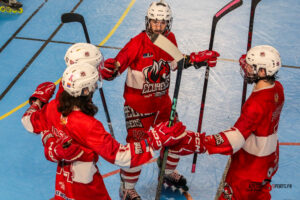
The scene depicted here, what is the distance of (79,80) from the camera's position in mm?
3281

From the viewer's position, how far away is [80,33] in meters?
8.09

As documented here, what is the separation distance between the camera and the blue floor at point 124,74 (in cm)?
520

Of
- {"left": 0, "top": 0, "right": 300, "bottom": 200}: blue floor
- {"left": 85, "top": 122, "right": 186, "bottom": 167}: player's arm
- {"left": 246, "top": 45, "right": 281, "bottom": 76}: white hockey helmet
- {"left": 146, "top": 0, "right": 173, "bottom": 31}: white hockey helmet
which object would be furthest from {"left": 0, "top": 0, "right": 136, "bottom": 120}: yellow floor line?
{"left": 246, "top": 45, "right": 281, "bottom": 76}: white hockey helmet

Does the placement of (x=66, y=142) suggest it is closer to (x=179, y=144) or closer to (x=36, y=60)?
(x=179, y=144)

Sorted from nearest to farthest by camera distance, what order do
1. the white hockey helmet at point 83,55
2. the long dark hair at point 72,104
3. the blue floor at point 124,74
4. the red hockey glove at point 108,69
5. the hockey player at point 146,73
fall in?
the long dark hair at point 72,104
the white hockey helmet at point 83,55
the red hockey glove at point 108,69
the hockey player at point 146,73
the blue floor at point 124,74

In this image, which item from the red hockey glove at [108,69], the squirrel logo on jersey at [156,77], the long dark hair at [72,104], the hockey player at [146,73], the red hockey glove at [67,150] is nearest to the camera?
the red hockey glove at [67,150]

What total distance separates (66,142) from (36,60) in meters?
4.57

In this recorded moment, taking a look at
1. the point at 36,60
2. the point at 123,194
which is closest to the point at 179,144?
the point at 123,194

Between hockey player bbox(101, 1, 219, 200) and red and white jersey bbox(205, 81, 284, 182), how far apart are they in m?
0.98

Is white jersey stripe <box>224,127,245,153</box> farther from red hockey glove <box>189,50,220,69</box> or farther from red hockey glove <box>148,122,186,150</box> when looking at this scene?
red hockey glove <box>189,50,220,69</box>

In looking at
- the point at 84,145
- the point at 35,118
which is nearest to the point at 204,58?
the point at 84,145

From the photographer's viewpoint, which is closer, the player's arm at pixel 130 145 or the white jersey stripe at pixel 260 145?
the player's arm at pixel 130 145

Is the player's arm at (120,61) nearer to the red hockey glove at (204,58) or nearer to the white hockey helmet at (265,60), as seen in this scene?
the red hockey glove at (204,58)

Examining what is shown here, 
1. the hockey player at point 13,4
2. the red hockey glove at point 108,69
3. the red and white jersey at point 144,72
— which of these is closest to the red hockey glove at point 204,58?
the red and white jersey at point 144,72
